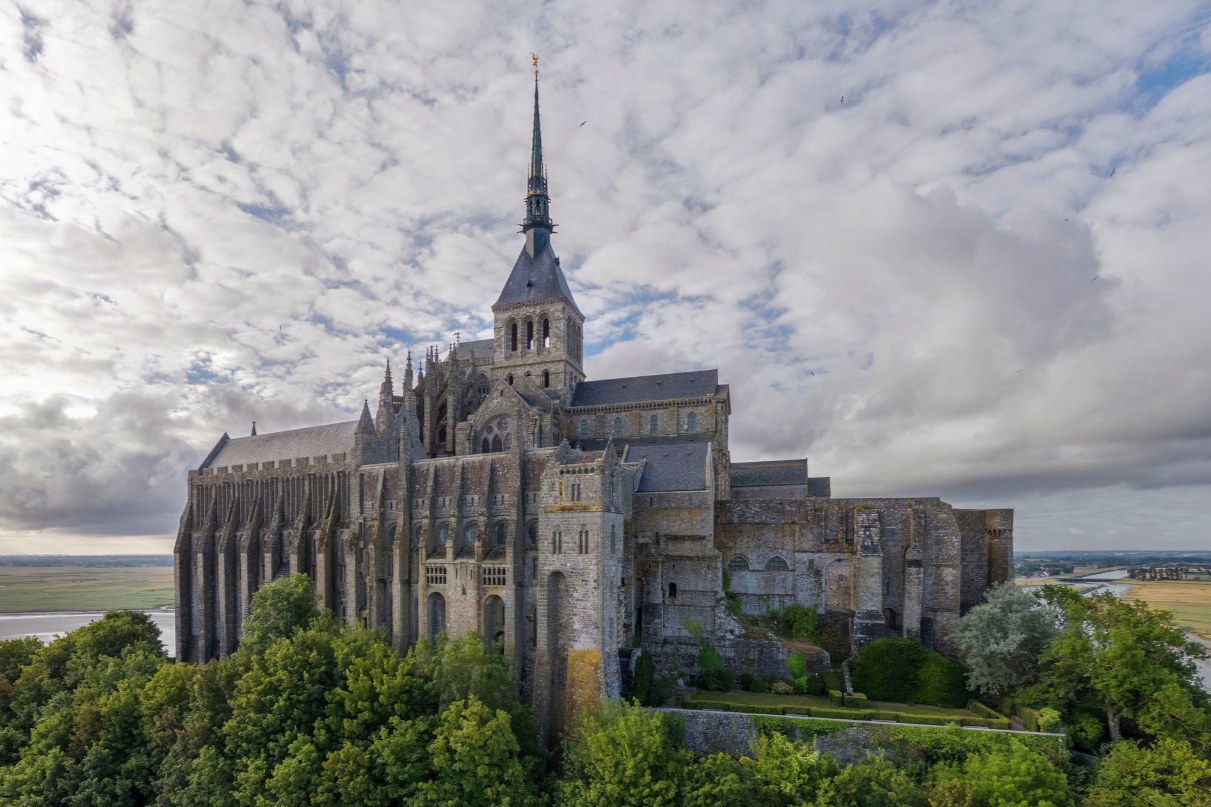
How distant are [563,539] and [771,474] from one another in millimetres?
25681

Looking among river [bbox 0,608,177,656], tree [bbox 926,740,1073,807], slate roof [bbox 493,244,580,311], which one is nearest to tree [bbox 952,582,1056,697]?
tree [bbox 926,740,1073,807]

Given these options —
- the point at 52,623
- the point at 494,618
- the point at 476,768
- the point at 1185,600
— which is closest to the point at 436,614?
the point at 494,618

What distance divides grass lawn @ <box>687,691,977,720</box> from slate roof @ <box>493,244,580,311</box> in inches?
1498

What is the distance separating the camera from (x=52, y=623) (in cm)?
11881

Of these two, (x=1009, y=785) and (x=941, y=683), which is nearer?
(x=1009, y=785)

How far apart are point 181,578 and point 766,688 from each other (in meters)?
49.6

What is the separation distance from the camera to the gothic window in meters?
44.0

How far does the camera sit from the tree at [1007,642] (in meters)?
36.4

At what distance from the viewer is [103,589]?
625 ft

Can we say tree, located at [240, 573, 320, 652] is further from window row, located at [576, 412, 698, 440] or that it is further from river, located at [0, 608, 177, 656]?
river, located at [0, 608, 177, 656]

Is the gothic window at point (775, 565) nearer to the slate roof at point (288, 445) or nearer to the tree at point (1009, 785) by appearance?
the tree at point (1009, 785)

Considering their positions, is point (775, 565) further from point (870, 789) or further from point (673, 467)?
point (870, 789)

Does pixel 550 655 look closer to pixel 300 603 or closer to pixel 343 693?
pixel 343 693

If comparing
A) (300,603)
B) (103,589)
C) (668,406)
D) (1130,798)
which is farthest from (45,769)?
(103,589)
